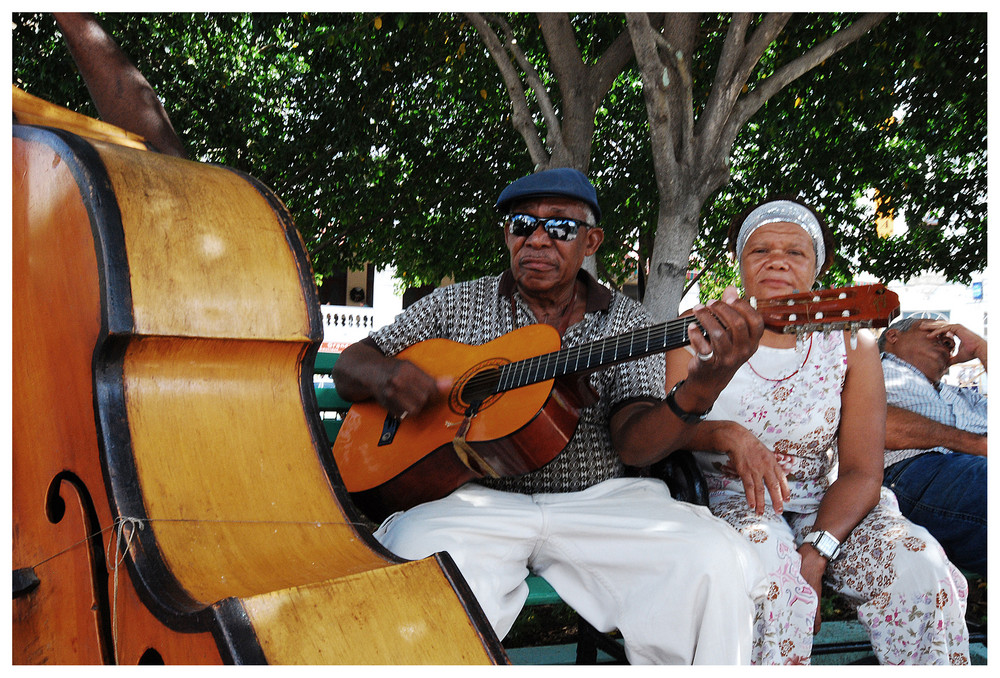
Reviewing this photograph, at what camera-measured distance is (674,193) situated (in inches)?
201

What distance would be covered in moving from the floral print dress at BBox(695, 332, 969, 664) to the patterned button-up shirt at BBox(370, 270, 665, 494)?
0.34 m

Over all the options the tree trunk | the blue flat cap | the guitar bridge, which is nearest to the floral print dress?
the blue flat cap

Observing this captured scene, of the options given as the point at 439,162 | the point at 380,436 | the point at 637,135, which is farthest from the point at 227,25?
the point at 380,436

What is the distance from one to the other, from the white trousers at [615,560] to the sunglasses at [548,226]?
86 centimetres

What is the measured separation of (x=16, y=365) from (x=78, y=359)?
23 centimetres

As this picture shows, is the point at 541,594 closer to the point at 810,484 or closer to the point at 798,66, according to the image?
the point at 810,484

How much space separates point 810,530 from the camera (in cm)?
249

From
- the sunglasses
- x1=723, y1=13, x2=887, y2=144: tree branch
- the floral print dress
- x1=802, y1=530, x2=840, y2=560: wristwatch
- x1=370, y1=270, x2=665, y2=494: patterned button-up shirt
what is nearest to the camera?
the floral print dress

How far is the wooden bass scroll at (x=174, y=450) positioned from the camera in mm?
1402

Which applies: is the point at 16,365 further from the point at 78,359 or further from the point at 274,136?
the point at 274,136

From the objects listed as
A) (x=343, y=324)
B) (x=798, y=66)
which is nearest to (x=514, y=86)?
(x=798, y=66)

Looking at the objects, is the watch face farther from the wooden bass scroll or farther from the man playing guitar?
the wooden bass scroll

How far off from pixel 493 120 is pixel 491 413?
17.6 ft

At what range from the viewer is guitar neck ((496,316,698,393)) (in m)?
2.16
